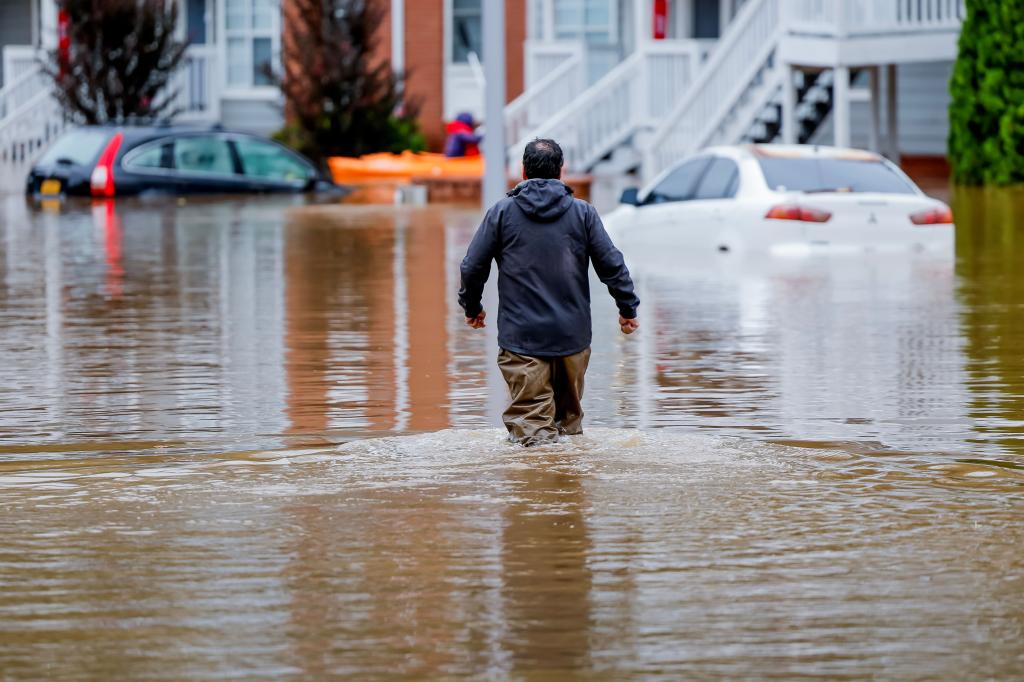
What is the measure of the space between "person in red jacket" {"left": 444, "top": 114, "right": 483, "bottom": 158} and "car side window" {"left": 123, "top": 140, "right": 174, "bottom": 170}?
6191mm

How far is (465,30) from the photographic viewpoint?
42.0 meters

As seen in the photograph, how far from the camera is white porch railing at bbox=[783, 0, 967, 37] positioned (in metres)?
32.4

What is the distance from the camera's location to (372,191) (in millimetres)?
34812

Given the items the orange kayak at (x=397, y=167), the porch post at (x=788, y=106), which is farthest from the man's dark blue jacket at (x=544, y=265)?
the orange kayak at (x=397, y=167)

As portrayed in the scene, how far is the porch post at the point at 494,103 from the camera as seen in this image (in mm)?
12164

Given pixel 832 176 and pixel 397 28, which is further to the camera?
pixel 397 28

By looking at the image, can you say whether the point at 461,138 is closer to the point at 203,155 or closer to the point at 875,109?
the point at 203,155

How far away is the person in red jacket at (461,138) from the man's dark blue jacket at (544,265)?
27.8m

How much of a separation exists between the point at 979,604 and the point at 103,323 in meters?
9.58

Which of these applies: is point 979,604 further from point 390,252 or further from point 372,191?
point 372,191

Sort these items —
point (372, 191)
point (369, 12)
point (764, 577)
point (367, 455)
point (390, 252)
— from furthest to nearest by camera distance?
point (369, 12), point (372, 191), point (390, 252), point (367, 455), point (764, 577)

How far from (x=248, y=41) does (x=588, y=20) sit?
735 centimetres

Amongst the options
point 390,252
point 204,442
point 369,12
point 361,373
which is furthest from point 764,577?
point 369,12

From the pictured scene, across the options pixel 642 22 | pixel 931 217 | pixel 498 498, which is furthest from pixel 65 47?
pixel 498 498
